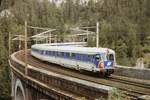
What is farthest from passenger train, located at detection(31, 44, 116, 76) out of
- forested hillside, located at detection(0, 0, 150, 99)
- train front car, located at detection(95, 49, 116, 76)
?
forested hillside, located at detection(0, 0, 150, 99)

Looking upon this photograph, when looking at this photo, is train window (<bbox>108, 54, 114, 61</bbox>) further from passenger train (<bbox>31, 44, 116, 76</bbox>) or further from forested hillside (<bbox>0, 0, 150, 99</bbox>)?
forested hillside (<bbox>0, 0, 150, 99</bbox>)

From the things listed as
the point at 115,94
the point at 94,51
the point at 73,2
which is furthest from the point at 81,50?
the point at 73,2

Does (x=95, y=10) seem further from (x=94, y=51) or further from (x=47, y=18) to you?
(x=94, y=51)

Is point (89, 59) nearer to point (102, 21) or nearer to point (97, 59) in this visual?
point (97, 59)

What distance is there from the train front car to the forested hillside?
6.59m

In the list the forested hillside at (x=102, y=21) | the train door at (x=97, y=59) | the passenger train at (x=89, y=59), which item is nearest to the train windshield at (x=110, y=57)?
the passenger train at (x=89, y=59)

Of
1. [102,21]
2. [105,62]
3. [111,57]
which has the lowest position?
[105,62]

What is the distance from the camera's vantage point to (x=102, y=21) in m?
76.7

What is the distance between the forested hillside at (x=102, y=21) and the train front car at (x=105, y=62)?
21.6 feet

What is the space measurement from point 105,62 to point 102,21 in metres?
52.3

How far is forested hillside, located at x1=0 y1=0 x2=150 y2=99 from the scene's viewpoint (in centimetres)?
5281

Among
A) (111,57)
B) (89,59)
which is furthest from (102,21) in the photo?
(89,59)

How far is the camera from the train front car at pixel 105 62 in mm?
24484

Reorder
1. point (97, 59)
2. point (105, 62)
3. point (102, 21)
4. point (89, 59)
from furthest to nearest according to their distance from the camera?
point (102, 21)
point (89, 59)
point (105, 62)
point (97, 59)
